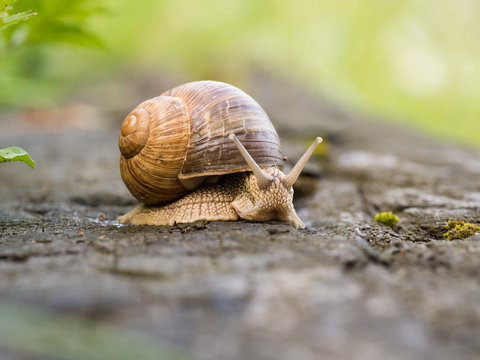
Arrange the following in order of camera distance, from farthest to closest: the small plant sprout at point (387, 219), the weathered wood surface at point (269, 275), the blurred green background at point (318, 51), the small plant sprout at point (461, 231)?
the blurred green background at point (318, 51), the small plant sprout at point (387, 219), the small plant sprout at point (461, 231), the weathered wood surface at point (269, 275)

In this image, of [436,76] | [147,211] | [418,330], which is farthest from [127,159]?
[436,76]

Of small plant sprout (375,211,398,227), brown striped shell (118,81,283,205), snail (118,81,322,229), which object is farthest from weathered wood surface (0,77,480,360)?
brown striped shell (118,81,283,205)

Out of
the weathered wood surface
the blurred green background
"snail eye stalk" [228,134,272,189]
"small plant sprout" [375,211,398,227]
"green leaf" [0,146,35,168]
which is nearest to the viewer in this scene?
the weathered wood surface

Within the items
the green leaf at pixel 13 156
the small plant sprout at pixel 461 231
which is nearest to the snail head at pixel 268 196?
the small plant sprout at pixel 461 231

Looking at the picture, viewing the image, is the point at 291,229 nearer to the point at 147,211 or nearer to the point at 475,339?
the point at 147,211

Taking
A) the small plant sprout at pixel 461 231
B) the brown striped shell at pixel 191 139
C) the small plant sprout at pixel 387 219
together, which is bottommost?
the small plant sprout at pixel 461 231

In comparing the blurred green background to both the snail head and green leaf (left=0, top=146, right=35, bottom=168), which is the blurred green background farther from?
green leaf (left=0, top=146, right=35, bottom=168)

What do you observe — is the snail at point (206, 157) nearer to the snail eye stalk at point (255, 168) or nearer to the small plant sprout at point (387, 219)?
the snail eye stalk at point (255, 168)

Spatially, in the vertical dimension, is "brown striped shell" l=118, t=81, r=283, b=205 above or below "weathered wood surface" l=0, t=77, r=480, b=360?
above
